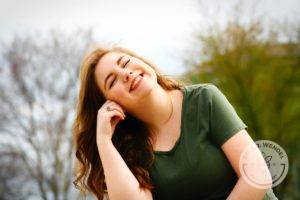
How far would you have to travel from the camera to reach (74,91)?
22.8 meters

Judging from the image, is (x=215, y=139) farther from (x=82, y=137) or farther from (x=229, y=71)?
(x=229, y=71)

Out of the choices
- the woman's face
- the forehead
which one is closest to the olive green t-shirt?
the woman's face

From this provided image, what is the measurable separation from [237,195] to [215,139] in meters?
0.33

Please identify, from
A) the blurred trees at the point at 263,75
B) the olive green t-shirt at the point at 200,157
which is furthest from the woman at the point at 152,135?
the blurred trees at the point at 263,75

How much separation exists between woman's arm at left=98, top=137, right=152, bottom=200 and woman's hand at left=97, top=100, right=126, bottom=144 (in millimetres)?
104

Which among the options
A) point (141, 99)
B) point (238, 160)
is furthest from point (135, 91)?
point (238, 160)

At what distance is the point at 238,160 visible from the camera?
2.74 metres

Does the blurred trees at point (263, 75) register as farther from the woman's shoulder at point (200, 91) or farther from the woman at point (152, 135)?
the woman's shoulder at point (200, 91)

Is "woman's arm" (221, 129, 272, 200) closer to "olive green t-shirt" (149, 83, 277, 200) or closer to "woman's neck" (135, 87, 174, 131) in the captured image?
"olive green t-shirt" (149, 83, 277, 200)

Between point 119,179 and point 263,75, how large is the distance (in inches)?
593

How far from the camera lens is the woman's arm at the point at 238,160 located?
105 inches

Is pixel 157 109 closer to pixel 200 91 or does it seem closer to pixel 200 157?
pixel 200 91

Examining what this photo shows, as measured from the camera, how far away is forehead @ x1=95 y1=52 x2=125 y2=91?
3.10 meters

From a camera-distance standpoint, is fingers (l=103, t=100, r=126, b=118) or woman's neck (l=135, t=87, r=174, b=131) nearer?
woman's neck (l=135, t=87, r=174, b=131)
